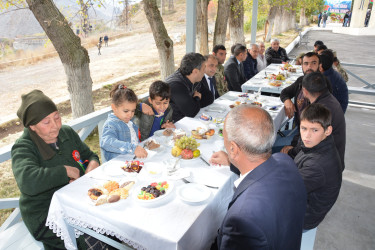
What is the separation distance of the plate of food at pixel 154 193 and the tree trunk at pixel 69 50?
342cm

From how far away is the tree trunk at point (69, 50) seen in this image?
13.8ft

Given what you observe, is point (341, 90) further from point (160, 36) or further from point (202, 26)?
point (202, 26)

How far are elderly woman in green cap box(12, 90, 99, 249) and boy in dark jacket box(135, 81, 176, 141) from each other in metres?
1.17

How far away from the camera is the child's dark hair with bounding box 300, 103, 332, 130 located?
2.46m

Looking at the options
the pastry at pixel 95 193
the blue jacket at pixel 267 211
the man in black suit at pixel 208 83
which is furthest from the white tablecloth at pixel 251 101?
the blue jacket at pixel 267 211

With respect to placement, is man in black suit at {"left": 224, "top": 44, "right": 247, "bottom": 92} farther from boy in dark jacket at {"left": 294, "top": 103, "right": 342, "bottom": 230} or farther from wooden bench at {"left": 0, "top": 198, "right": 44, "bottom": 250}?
wooden bench at {"left": 0, "top": 198, "right": 44, "bottom": 250}

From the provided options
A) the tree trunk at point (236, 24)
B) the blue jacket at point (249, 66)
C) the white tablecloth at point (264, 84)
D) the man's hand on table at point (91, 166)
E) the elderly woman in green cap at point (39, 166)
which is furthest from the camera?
the tree trunk at point (236, 24)

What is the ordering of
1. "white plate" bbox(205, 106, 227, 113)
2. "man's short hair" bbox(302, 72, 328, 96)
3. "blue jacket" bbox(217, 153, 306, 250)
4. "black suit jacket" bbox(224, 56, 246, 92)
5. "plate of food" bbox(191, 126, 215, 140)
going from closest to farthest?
"blue jacket" bbox(217, 153, 306, 250) → "plate of food" bbox(191, 126, 215, 140) → "man's short hair" bbox(302, 72, 328, 96) → "white plate" bbox(205, 106, 227, 113) → "black suit jacket" bbox(224, 56, 246, 92)

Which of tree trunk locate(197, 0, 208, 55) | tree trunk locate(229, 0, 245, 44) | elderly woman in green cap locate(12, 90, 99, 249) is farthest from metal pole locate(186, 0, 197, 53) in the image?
tree trunk locate(229, 0, 245, 44)

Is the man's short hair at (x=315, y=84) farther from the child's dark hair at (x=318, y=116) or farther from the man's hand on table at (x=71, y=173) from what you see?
the man's hand on table at (x=71, y=173)

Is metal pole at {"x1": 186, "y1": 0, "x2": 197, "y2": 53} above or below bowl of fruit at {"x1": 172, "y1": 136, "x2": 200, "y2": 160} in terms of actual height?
above

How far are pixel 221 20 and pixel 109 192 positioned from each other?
8.48m

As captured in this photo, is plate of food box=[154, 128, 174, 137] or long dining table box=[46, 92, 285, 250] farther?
plate of food box=[154, 128, 174, 137]

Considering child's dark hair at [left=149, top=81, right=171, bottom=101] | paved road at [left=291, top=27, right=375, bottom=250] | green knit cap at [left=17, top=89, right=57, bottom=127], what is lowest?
paved road at [left=291, top=27, right=375, bottom=250]
